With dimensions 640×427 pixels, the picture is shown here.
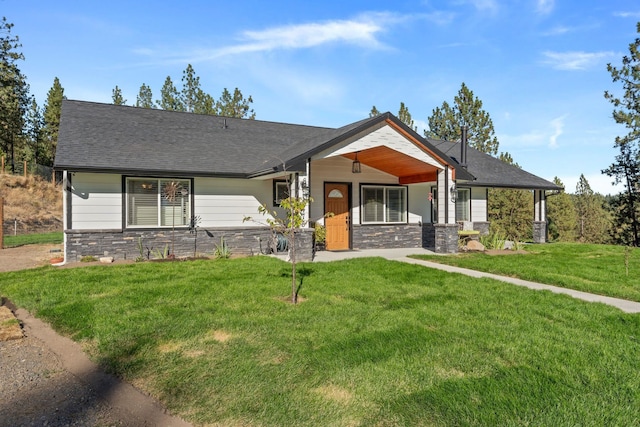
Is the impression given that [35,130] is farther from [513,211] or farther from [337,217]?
[513,211]

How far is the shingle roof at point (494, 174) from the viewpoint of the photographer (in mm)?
15242

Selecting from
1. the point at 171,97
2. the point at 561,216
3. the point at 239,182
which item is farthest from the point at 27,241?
the point at 561,216

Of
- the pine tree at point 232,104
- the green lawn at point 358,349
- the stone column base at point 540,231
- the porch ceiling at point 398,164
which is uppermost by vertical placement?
the pine tree at point 232,104

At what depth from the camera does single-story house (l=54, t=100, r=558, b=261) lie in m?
10.5

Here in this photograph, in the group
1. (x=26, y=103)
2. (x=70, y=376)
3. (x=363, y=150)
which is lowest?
(x=70, y=376)

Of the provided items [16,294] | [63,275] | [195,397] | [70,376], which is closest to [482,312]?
[195,397]

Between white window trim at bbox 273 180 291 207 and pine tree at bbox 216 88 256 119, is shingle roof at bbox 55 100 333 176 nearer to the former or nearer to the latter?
white window trim at bbox 273 180 291 207

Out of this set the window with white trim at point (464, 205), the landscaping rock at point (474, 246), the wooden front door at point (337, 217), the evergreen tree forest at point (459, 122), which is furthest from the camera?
the evergreen tree forest at point (459, 122)

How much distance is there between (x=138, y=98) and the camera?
40.3 meters

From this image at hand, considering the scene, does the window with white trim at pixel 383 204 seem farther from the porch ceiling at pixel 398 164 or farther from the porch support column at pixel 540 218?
the porch support column at pixel 540 218

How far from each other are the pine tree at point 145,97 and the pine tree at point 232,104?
10.2 meters

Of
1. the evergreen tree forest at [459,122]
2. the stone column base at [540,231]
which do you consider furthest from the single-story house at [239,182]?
the evergreen tree forest at [459,122]

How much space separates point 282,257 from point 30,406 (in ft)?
26.8

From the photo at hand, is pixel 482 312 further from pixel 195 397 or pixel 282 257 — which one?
pixel 282 257
